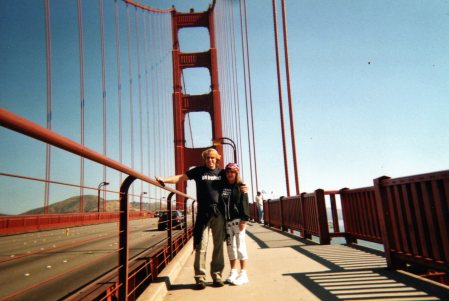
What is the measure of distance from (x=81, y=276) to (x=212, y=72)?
2363 centimetres

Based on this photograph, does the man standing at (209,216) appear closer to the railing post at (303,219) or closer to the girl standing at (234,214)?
the girl standing at (234,214)

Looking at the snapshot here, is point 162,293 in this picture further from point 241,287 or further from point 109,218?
point 109,218

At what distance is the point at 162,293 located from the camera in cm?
251

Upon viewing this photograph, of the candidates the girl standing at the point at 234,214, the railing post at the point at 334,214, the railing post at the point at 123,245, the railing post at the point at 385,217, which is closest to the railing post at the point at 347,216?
the railing post at the point at 334,214

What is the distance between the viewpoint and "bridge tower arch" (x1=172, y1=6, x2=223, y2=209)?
987 inches

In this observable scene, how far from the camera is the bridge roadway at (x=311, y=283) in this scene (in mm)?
2369

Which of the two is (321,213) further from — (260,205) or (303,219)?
(260,205)

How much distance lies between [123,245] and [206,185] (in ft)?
3.58

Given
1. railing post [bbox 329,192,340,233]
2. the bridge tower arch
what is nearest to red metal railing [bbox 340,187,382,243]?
railing post [bbox 329,192,340,233]

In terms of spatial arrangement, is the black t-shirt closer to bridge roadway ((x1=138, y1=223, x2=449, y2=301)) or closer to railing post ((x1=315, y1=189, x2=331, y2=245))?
bridge roadway ((x1=138, y1=223, x2=449, y2=301))

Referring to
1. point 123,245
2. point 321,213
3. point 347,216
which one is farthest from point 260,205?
point 123,245

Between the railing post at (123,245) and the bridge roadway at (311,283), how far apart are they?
0.26m

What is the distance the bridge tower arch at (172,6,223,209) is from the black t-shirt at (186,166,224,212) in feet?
65.6

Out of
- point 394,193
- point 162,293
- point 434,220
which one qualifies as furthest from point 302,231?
point 162,293
